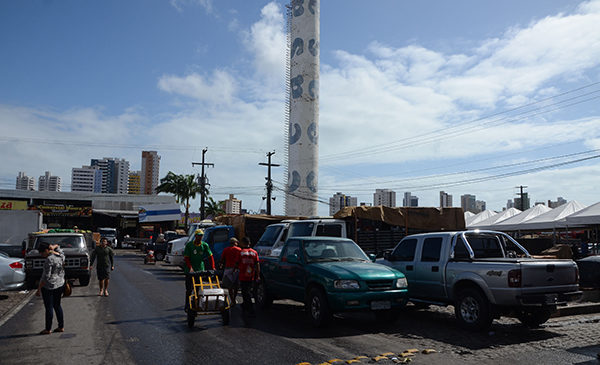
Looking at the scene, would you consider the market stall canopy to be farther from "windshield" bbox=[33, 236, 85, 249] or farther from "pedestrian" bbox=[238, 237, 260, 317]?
"windshield" bbox=[33, 236, 85, 249]

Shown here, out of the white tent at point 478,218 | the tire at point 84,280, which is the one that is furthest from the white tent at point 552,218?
the tire at point 84,280

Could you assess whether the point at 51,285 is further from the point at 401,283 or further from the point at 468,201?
the point at 468,201

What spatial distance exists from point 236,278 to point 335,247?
2227mm

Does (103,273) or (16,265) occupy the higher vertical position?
(16,265)

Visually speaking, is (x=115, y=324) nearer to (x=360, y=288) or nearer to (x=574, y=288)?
(x=360, y=288)

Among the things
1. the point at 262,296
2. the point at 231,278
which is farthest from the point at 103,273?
the point at 231,278

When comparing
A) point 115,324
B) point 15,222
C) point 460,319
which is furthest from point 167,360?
point 15,222

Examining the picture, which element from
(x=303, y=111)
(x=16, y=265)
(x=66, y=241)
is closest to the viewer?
(x=16, y=265)

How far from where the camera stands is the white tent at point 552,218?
26188mm

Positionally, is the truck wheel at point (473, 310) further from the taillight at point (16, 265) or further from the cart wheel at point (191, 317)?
the taillight at point (16, 265)

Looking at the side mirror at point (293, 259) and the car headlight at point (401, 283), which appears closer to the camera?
the car headlight at point (401, 283)

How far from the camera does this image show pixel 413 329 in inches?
345

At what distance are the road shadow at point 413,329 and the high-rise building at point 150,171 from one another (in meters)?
183

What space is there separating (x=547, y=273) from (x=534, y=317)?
126cm
